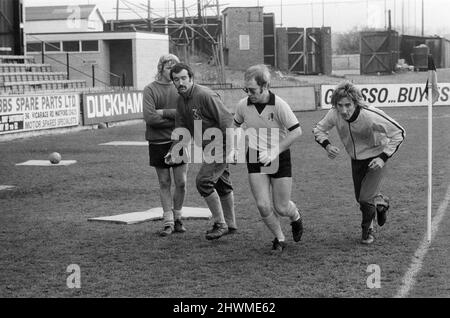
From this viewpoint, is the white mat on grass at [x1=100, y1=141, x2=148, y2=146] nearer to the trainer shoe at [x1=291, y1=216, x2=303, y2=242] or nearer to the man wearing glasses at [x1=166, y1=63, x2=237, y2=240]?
the man wearing glasses at [x1=166, y1=63, x2=237, y2=240]

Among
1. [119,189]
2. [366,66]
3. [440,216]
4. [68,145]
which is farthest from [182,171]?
[366,66]

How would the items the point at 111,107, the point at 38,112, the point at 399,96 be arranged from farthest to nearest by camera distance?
1. the point at 399,96
2. the point at 111,107
3. the point at 38,112

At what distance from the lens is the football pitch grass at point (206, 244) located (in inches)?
276

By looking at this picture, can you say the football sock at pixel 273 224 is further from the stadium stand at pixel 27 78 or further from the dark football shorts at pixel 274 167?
the stadium stand at pixel 27 78

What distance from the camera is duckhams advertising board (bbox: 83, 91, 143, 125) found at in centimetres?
2892

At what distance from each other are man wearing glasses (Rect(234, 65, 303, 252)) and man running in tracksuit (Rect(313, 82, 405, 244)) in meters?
0.56

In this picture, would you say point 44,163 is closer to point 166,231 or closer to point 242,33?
point 166,231

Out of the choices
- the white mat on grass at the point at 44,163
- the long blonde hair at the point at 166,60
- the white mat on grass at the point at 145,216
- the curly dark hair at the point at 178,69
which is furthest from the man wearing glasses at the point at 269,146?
the white mat on grass at the point at 44,163

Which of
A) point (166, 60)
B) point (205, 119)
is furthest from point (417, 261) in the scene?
point (166, 60)

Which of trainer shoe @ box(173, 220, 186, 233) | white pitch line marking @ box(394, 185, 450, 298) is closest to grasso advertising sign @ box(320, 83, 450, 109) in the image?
white pitch line marking @ box(394, 185, 450, 298)

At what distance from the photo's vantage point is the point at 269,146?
8367 millimetres

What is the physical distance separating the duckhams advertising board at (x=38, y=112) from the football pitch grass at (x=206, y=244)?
7902 millimetres

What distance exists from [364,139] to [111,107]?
2252 cm

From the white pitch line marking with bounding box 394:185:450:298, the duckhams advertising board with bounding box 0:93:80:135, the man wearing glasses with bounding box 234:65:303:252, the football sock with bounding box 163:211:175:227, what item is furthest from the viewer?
the duckhams advertising board with bounding box 0:93:80:135
